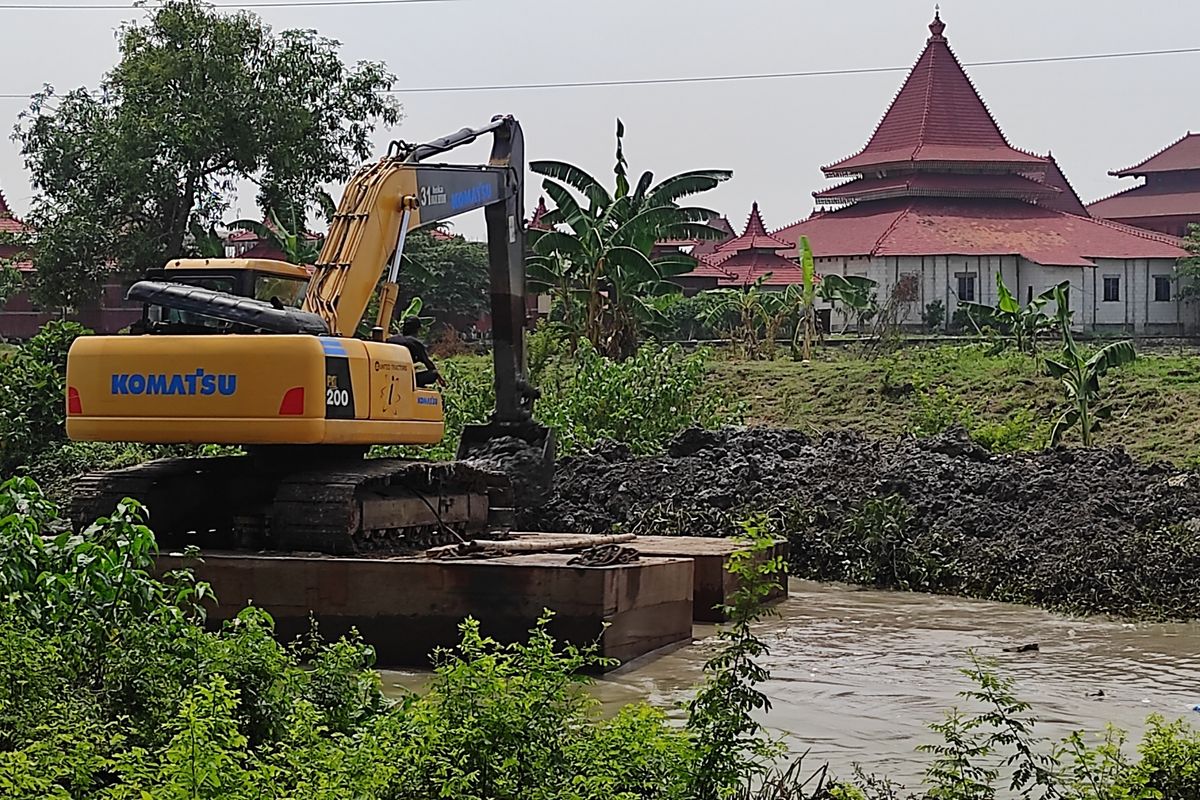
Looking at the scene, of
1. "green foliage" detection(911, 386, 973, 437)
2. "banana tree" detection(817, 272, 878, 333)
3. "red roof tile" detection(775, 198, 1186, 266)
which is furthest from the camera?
"red roof tile" detection(775, 198, 1186, 266)

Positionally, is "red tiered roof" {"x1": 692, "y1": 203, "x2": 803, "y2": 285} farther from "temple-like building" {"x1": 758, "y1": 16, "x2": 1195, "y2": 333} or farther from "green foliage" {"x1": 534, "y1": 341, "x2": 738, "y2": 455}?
"green foliage" {"x1": 534, "y1": 341, "x2": 738, "y2": 455}

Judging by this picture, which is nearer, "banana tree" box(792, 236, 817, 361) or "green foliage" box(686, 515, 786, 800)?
"green foliage" box(686, 515, 786, 800)

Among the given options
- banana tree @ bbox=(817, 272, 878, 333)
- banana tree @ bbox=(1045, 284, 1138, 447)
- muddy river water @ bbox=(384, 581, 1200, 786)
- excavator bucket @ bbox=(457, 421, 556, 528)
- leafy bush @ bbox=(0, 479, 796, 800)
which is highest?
banana tree @ bbox=(817, 272, 878, 333)

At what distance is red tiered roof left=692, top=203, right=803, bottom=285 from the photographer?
5088 centimetres

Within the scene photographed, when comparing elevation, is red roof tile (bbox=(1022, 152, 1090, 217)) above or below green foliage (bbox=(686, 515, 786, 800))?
above

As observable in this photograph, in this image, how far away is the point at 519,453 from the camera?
15.8m

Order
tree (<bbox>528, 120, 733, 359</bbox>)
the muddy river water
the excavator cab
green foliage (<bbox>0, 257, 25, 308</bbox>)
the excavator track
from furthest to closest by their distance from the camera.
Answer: green foliage (<bbox>0, 257, 25, 308</bbox>), tree (<bbox>528, 120, 733, 359</bbox>), the excavator cab, the excavator track, the muddy river water

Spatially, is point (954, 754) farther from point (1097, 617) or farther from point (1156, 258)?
point (1156, 258)

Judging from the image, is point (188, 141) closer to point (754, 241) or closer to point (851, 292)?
point (851, 292)

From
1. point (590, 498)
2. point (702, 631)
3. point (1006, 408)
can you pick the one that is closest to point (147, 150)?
point (1006, 408)

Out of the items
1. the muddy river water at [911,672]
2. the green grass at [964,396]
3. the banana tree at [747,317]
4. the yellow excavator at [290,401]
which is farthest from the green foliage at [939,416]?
the yellow excavator at [290,401]

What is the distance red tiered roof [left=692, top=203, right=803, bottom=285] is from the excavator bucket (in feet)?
112

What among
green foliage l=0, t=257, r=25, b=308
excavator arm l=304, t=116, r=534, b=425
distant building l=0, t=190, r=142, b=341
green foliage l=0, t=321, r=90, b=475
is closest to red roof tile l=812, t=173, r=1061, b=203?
distant building l=0, t=190, r=142, b=341

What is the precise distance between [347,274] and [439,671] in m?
6.96
